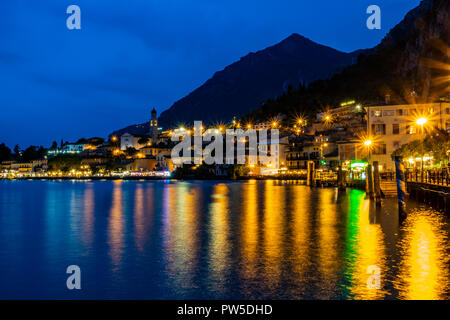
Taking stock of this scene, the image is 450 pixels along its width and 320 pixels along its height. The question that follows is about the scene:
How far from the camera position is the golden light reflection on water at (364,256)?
1387cm

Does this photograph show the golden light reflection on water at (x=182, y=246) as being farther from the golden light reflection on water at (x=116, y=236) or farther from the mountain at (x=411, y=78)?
the mountain at (x=411, y=78)

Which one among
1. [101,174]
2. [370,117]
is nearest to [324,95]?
[101,174]

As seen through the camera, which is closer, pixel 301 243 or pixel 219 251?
pixel 219 251

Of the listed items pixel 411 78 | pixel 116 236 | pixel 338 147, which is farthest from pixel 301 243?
pixel 411 78

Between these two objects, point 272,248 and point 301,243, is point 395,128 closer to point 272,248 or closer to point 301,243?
point 301,243

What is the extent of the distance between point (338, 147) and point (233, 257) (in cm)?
7637

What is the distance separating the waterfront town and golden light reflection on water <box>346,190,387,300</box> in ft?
30.8

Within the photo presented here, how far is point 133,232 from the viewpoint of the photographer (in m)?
28.5

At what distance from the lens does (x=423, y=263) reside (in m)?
17.1

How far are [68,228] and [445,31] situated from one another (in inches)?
4657

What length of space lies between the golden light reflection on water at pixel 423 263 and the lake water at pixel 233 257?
0.04m

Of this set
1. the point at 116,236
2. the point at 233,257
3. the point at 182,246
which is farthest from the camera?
the point at 116,236

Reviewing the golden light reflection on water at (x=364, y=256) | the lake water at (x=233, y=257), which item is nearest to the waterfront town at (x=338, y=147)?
the golden light reflection on water at (x=364, y=256)
